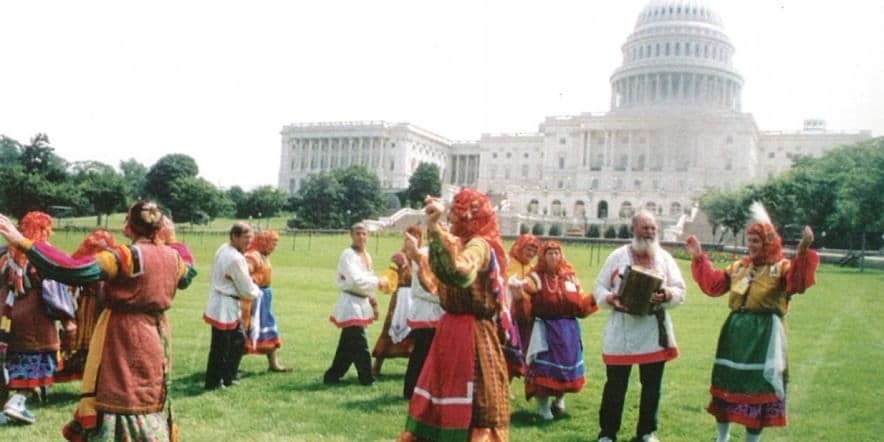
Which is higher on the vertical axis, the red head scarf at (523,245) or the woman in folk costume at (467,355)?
the red head scarf at (523,245)

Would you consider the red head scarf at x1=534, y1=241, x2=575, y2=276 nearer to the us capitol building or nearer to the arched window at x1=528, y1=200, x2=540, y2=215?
the us capitol building

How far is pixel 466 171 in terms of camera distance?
434 ft

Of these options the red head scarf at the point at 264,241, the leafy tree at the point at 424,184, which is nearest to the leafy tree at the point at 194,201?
the leafy tree at the point at 424,184

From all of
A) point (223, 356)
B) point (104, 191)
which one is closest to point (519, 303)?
point (223, 356)

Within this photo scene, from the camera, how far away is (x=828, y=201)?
52.4m

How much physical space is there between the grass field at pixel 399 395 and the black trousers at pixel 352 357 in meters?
0.17

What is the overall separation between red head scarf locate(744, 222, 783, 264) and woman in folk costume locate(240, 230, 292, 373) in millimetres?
6304

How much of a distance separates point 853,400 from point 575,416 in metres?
3.94

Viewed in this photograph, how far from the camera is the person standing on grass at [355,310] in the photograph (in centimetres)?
998

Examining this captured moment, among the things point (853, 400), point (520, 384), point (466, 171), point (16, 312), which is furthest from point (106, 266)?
point (466, 171)

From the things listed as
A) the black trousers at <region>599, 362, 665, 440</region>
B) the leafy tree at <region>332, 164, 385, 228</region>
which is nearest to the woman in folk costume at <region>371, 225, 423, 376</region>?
the black trousers at <region>599, 362, 665, 440</region>

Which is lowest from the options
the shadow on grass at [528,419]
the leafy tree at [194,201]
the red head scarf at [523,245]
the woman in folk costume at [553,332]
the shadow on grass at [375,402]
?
the shadow on grass at [375,402]

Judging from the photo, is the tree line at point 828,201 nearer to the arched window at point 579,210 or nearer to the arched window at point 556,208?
the arched window at point 579,210

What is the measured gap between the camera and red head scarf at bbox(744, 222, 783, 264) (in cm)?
750
